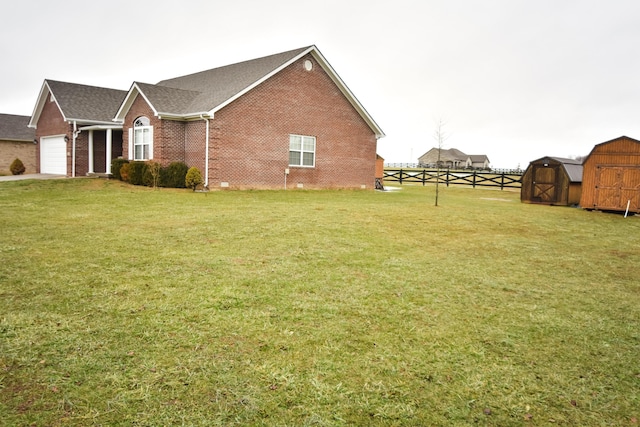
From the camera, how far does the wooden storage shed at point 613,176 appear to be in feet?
63.2

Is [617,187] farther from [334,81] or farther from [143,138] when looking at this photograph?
[143,138]

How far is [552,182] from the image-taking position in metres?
23.5

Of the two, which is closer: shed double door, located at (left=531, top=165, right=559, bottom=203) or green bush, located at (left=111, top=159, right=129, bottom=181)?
shed double door, located at (left=531, top=165, right=559, bottom=203)

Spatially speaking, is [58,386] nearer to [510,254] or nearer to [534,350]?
[534,350]

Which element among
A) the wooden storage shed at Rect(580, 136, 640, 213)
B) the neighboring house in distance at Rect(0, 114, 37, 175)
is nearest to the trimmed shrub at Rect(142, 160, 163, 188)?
the wooden storage shed at Rect(580, 136, 640, 213)

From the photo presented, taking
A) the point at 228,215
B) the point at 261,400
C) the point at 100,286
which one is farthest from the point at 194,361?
the point at 228,215

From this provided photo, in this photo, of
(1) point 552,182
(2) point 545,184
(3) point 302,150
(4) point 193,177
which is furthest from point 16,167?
(1) point 552,182

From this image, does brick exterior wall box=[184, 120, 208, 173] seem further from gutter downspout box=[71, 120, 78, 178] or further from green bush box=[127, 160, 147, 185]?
gutter downspout box=[71, 120, 78, 178]

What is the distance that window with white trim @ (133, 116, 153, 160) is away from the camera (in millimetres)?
22703

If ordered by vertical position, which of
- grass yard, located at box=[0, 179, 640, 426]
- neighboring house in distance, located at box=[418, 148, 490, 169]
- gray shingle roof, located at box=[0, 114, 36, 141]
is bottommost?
grass yard, located at box=[0, 179, 640, 426]

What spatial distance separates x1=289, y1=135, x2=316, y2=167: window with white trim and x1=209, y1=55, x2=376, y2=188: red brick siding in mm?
310

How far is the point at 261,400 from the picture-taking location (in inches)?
133

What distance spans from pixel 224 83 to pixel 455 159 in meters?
96.0

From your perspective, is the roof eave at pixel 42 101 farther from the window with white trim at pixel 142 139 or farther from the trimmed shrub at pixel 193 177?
the trimmed shrub at pixel 193 177
